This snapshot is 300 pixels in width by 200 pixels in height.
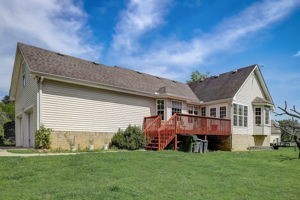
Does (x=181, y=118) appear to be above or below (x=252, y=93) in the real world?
below

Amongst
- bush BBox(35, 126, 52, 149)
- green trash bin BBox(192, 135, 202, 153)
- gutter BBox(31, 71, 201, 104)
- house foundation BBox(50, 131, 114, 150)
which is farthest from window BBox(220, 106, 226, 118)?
bush BBox(35, 126, 52, 149)

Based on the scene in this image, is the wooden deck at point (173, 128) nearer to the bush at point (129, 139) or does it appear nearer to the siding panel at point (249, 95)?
the bush at point (129, 139)

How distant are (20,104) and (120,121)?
7490 mm

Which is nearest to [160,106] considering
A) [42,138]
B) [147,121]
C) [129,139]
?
[147,121]

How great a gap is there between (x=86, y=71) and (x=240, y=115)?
13.4 metres

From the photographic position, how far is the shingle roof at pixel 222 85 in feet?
73.7

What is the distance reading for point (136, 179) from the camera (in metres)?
7.70

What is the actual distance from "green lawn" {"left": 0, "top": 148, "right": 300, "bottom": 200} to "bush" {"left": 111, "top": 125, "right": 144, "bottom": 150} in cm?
523

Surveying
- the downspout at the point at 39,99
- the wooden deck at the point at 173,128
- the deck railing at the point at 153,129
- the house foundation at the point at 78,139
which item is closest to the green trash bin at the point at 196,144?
the wooden deck at the point at 173,128

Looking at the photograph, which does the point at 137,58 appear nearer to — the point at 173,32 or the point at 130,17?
the point at 173,32

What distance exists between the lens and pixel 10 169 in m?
8.38

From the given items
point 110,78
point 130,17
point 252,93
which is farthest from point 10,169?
point 252,93

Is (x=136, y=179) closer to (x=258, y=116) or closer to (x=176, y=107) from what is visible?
(x=176, y=107)

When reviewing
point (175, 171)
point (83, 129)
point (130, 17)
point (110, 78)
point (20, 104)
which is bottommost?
point (175, 171)
